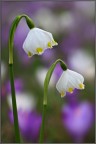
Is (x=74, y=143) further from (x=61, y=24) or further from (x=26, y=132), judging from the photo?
(x=61, y=24)

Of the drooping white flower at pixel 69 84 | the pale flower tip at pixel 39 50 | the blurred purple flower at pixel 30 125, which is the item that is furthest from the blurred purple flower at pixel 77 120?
the pale flower tip at pixel 39 50

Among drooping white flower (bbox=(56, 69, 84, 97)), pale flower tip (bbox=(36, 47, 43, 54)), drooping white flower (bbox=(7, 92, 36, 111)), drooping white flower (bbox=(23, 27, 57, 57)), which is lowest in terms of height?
drooping white flower (bbox=(7, 92, 36, 111))

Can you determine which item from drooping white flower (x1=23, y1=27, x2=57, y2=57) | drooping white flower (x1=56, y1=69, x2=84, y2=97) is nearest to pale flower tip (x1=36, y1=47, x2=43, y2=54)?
drooping white flower (x1=23, y1=27, x2=57, y2=57)

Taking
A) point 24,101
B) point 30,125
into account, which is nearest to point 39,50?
point 30,125

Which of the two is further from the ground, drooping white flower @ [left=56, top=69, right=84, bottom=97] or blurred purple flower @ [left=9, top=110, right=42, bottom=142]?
drooping white flower @ [left=56, top=69, right=84, bottom=97]

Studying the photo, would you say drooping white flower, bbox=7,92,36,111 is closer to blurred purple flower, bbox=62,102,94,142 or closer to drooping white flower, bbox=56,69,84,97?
blurred purple flower, bbox=62,102,94,142

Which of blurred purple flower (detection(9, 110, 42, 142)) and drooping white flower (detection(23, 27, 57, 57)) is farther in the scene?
blurred purple flower (detection(9, 110, 42, 142))

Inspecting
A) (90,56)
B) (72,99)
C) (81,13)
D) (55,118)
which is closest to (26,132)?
(55,118)

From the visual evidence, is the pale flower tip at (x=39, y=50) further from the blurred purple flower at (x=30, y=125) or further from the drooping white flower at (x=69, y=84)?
the blurred purple flower at (x=30, y=125)
